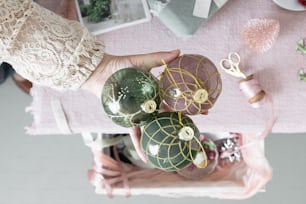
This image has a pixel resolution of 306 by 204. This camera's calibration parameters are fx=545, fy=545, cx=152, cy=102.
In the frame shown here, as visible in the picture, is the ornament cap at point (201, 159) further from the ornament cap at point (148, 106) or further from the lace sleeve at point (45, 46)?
the lace sleeve at point (45, 46)

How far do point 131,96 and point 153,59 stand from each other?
0.13 metres

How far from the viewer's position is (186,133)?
2.25 ft

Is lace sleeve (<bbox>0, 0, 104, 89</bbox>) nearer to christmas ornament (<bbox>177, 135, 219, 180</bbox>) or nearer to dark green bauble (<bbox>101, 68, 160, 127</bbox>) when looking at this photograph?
dark green bauble (<bbox>101, 68, 160, 127</bbox>)

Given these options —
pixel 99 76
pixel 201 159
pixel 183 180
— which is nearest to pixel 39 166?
pixel 183 180

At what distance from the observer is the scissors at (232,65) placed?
3.60ft

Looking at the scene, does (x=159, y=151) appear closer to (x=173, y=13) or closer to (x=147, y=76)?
(x=147, y=76)

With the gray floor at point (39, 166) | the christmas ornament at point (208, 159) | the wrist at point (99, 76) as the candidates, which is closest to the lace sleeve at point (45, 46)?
the wrist at point (99, 76)

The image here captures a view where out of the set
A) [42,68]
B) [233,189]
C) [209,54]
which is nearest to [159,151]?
[42,68]

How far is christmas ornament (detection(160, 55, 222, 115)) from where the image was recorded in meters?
0.72

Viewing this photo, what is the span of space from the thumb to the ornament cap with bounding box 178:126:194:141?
0.12m

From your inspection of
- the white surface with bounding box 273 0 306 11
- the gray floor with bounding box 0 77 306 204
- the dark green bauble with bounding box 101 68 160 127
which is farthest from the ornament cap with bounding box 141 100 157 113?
the gray floor with bounding box 0 77 306 204

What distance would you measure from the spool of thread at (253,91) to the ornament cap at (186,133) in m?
0.42

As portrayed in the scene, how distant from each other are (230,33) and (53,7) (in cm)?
39

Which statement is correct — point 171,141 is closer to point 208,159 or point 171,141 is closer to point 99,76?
point 99,76
